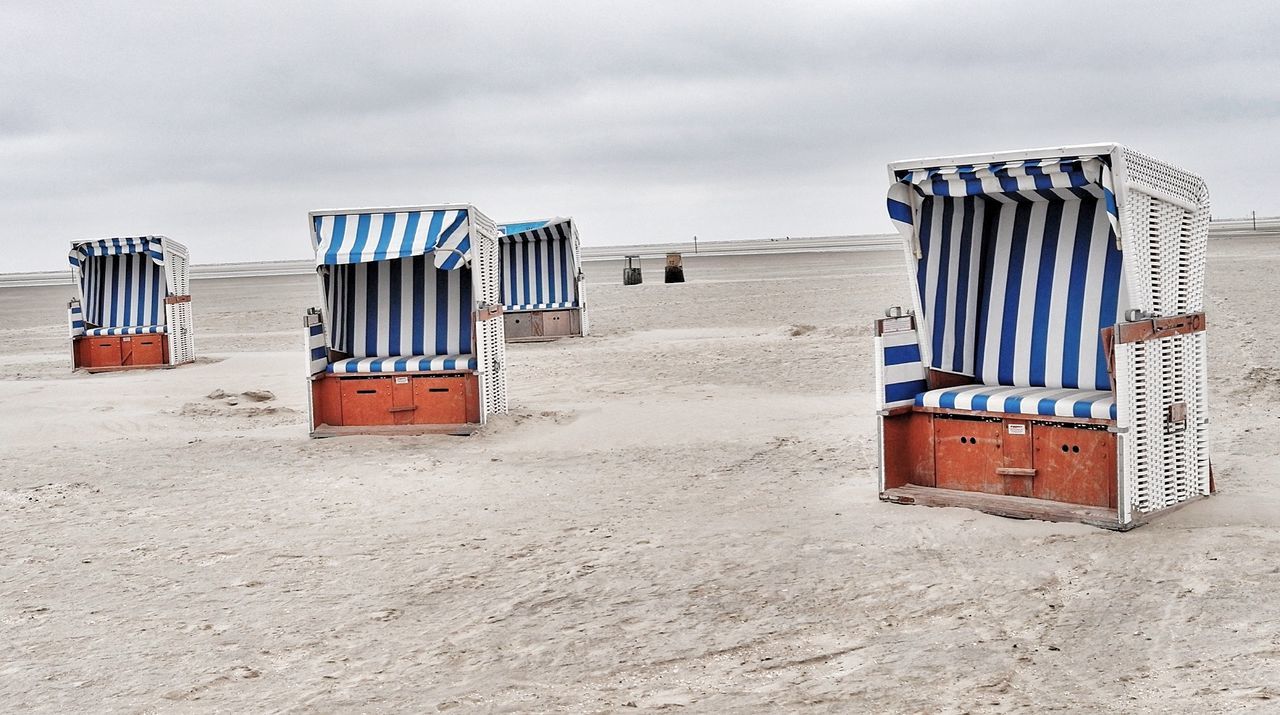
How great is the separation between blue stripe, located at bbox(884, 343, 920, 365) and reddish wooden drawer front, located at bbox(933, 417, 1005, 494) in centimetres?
41

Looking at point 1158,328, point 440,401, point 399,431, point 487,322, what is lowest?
point 399,431

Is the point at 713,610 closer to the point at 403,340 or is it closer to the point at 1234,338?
the point at 403,340

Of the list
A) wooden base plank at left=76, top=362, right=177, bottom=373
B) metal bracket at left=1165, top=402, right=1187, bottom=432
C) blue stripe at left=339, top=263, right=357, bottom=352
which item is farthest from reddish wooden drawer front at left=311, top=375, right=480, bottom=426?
wooden base plank at left=76, top=362, right=177, bottom=373

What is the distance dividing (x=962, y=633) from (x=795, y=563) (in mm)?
1312

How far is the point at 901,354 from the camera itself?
7.37 m

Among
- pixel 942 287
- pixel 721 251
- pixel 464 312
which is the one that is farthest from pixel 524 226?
pixel 721 251

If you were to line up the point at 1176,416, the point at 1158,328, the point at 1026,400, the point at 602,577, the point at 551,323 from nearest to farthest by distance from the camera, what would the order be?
the point at 602,577, the point at 1158,328, the point at 1176,416, the point at 1026,400, the point at 551,323

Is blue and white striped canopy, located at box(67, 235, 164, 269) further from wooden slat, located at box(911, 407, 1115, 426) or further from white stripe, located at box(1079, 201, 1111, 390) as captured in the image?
white stripe, located at box(1079, 201, 1111, 390)

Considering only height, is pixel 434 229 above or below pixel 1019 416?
above

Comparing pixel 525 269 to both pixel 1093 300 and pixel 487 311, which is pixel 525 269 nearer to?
pixel 487 311

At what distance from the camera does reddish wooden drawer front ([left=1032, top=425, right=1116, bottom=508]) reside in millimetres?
6633

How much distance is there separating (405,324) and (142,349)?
8.33 meters

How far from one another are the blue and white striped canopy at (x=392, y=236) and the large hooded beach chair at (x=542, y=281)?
10.4 m

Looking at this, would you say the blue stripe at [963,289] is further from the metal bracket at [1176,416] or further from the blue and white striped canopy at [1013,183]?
the metal bracket at [1176,416]
